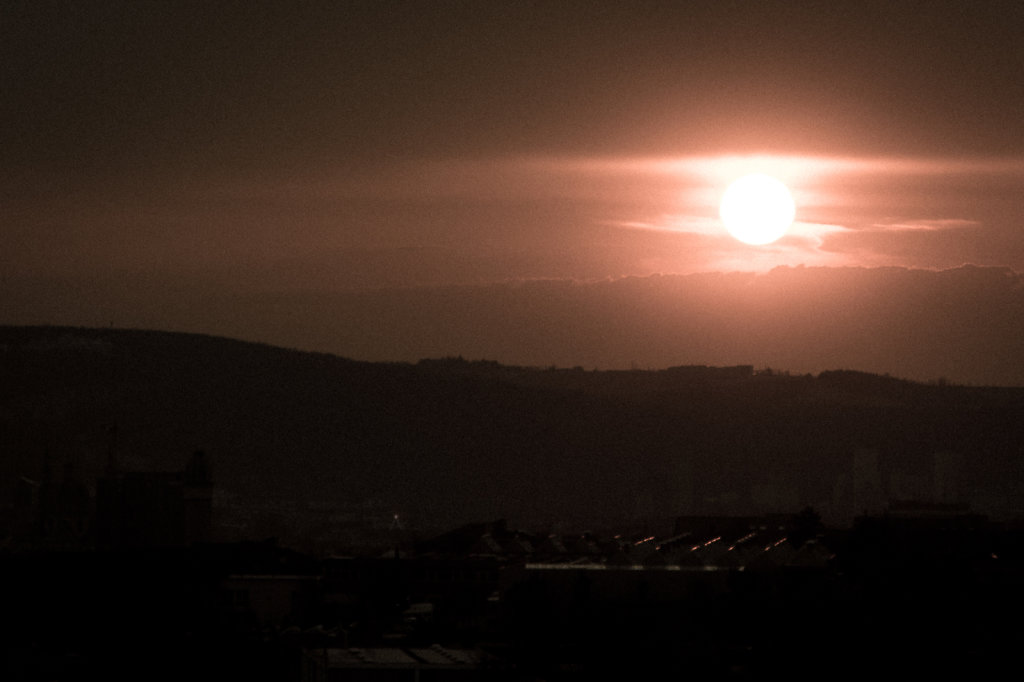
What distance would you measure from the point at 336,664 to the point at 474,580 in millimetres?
31146

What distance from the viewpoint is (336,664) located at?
48156mm

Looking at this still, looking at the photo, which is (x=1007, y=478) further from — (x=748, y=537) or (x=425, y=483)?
(x=748, y=537)

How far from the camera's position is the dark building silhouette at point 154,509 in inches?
4619

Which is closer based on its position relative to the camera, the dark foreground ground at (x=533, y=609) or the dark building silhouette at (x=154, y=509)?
the dark foreground ground at (x=533, y=609)

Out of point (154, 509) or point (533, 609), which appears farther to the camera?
point (154, 509)

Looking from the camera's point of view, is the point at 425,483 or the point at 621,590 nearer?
the point at 621,590

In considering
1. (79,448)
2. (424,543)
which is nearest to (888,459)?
(79,448)

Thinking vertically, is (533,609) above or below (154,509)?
below

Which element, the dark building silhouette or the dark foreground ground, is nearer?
the dark foreground ground

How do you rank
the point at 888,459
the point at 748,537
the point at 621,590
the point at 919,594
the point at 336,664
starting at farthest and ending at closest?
the point at 888,459
the point at 748,537
the point at 621,590
the point at 919,594
the point at 336,664

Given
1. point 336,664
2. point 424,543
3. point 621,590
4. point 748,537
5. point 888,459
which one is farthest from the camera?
point 888,459

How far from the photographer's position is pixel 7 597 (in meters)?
77.9

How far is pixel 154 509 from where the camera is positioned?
122 meters

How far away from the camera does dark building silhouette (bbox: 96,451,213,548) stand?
385ft
